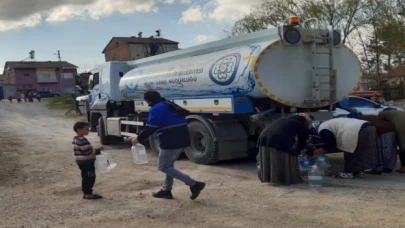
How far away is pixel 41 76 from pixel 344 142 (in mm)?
79343

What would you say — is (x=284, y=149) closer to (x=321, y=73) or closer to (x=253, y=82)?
(x=253, y=82)

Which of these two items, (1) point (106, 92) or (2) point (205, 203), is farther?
(1) point (106, 92)

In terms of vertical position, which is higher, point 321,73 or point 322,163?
point 321,73

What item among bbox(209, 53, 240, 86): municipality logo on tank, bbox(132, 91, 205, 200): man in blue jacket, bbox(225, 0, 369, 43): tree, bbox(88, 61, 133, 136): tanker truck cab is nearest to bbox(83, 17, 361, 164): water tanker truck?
bbox(209, 53, 240, 86): municipality logo on tank

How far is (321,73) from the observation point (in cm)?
862

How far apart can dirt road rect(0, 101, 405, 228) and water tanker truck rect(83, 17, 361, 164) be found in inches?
38.6

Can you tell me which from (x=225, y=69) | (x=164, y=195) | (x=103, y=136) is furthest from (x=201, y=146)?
(x=103, y=136)

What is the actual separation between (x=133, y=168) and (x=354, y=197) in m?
5.12

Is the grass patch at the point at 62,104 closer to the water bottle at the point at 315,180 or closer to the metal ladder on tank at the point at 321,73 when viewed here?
the metal ladder on tank at the point at 321,73

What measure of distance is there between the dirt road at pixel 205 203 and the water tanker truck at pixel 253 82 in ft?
3.21

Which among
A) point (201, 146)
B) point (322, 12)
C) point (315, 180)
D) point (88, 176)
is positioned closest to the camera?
point (88, 176)

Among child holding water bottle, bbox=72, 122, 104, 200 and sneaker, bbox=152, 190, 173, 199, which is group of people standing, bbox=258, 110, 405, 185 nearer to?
sneaker, bbox=152, 190, 173, 199

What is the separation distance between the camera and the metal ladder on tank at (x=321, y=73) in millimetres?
8516

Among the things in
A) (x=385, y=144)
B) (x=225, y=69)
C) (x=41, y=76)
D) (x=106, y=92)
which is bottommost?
(x=385, y=144)
